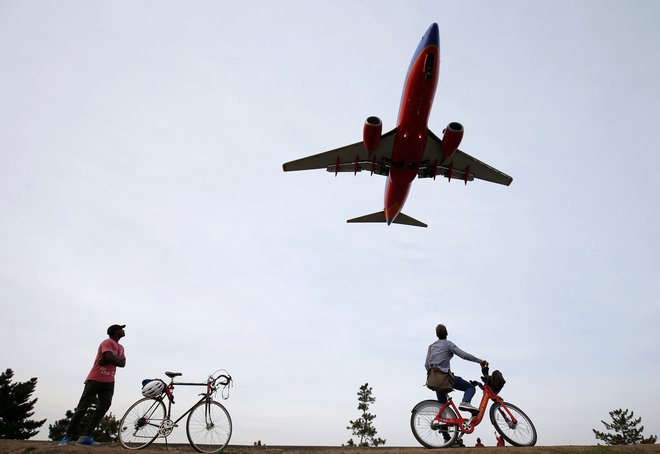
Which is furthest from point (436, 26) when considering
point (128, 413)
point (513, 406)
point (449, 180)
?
point (128, 413)

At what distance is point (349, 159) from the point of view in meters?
21.7

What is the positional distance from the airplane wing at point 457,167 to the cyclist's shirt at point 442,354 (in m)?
14.7

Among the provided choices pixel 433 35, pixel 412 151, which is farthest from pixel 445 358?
pixel 433 35

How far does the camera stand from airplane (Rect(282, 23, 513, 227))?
16484 millimetres

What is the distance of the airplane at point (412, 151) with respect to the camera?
1648 centimetres

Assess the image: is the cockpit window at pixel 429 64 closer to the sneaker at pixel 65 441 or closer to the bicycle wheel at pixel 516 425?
the bicycle wheel at pixel 516 425

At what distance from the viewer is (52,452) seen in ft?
19.6

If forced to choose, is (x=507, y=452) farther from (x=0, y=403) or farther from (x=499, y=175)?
(x=0, y=403)

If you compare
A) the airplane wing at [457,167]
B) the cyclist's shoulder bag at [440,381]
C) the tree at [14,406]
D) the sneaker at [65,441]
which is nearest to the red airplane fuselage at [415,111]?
Answer: the airplane wing at [457,167]

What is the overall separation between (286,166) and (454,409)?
16.3 metres

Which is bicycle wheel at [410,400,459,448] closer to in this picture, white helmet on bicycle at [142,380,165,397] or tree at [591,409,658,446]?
white helmet on bicycle at [142,380,165,397]

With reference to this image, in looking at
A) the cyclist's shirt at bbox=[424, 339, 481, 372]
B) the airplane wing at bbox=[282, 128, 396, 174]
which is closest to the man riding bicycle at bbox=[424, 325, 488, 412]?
the cyclist's shirt at bbox=[424, 339, 481, 372]

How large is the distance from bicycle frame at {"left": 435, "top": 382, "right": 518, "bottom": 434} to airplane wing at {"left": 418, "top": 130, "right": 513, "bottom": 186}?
50.3ft

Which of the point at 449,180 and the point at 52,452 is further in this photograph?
the point at 449,180
